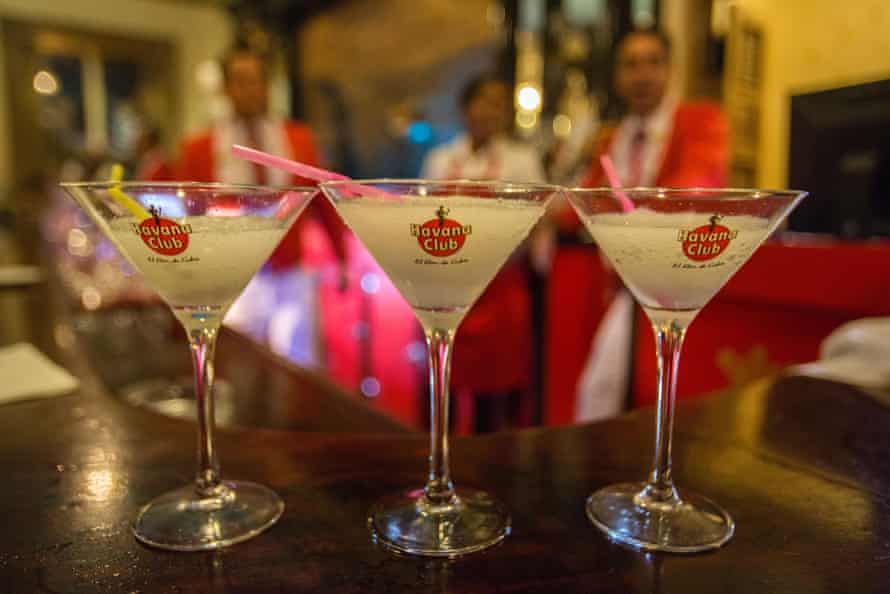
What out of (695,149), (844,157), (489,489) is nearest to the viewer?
(489,489)

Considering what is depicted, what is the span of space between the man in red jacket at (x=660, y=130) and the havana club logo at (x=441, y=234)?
1847 mm

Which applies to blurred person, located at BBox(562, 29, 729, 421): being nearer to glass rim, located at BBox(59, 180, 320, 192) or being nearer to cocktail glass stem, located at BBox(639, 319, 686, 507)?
cocktail glass stem, located at BBox(639, 319, 686, 507)

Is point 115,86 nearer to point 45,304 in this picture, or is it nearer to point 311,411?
point 45,304

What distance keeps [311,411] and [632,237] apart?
0.64 metres

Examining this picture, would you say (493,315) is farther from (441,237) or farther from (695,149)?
(441,237)

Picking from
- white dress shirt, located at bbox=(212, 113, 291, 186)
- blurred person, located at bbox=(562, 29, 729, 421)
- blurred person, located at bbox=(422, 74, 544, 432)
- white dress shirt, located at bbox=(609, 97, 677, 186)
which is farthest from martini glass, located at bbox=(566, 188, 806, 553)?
white dress shirt, located at bbox=(212, 113, 291, 186)

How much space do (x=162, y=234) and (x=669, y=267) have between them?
46 centimetres

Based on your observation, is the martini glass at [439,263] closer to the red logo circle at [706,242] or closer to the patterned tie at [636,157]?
the red logo circle at [706,242]

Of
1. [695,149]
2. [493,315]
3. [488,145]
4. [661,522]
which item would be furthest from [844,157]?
[661,522]

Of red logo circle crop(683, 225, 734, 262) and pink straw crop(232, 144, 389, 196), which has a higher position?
pink straw crop(232, 144, 389, 196)

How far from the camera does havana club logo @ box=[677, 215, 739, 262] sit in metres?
0.57

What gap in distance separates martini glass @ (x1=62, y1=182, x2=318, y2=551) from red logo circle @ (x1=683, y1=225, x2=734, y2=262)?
35 centimetres

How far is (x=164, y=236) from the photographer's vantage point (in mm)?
566

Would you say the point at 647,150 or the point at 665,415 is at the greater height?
the point at 647,150
